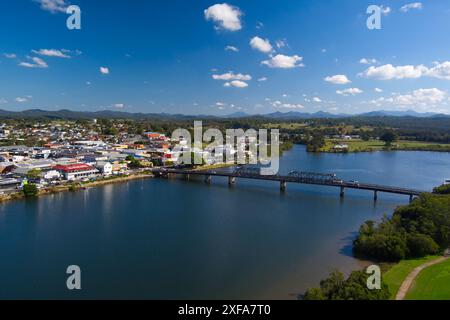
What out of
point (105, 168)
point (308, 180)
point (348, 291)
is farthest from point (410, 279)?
point (105, 168)

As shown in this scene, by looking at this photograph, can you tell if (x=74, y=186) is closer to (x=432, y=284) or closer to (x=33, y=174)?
(x=33, y=174)

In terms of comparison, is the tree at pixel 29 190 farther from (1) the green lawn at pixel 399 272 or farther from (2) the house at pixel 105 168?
(1) the green lawn at pixel 399 272

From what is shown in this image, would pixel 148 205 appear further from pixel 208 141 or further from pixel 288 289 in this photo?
pixel 208 141

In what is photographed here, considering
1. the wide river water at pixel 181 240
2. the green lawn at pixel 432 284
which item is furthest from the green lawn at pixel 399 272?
the wide river water at pixel 181 240

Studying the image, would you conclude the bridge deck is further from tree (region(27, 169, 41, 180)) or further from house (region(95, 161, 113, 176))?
tree (region(27, 169, 41, 180))

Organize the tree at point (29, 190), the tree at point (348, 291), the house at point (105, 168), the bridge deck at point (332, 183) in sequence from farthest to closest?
1. the house at point (105, 168)
2. the bridge deck at point (332, 183)
3. the tree at point (29, 190)
4. the tree at point (348, 291)

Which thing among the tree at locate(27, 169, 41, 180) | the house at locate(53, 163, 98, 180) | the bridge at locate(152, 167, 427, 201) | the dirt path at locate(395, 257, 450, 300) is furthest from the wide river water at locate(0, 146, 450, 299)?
the tree at locate(27, 169, 41, 180)
